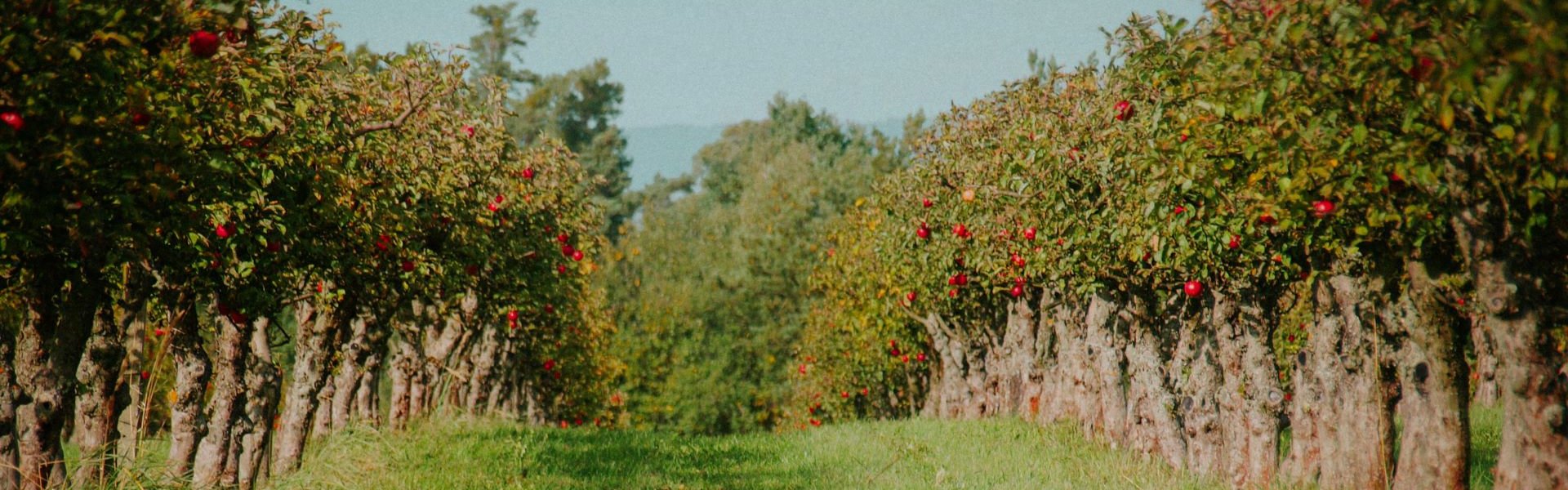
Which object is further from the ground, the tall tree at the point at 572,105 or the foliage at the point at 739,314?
the tall tree at the point at 572,105

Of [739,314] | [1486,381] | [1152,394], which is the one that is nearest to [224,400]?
[1152,394]

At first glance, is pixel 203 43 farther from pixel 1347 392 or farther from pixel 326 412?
pixel 326 412

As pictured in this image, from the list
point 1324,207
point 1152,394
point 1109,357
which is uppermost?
point 1324,207

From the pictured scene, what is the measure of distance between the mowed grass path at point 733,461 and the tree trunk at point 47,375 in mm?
2971

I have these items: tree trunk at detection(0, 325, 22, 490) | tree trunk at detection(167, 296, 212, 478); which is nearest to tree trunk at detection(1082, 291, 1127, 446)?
tree trunk at detection(167, 296, 212, 478)

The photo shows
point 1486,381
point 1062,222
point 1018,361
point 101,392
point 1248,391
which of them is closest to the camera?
point 101,392

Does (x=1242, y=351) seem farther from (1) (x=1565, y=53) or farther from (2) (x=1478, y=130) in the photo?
(1) (x=1565, y=53)

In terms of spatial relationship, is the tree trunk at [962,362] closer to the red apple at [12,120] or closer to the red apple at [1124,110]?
the red apple at [1124,110]

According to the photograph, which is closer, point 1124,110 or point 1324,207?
point 1324,207

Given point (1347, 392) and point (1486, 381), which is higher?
point (1486, 381)

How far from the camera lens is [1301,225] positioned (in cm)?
973

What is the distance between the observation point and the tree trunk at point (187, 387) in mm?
11461

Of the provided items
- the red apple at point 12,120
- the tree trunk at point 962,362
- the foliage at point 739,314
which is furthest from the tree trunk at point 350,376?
the foliage at point 739,314

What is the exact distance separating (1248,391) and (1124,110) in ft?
11.7
